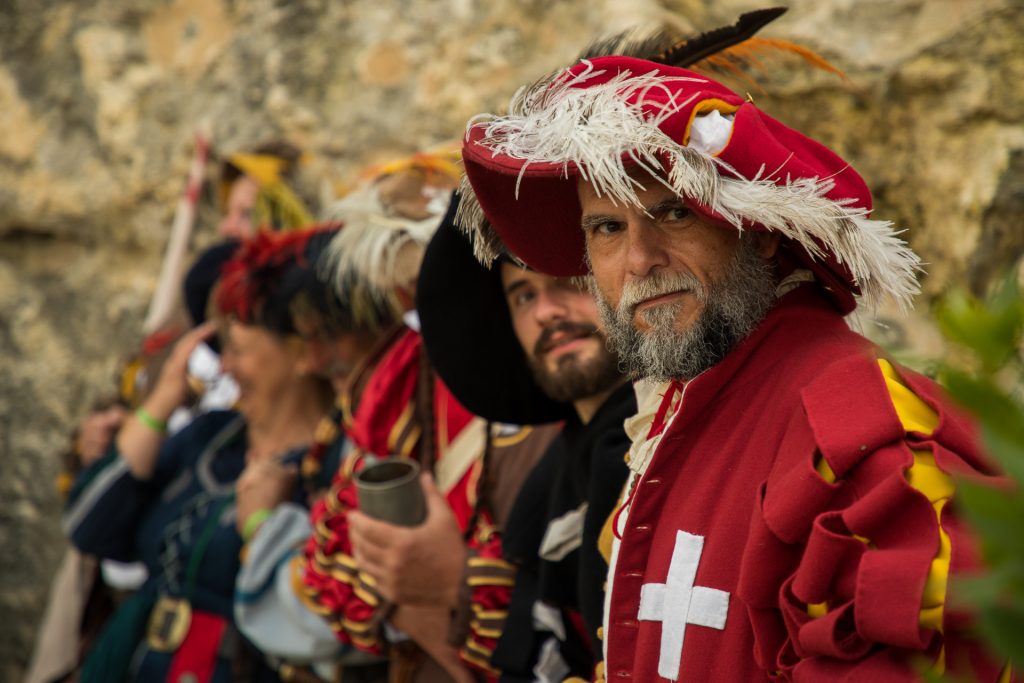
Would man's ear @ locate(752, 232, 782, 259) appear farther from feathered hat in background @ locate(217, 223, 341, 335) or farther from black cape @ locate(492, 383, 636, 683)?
feathered hat in background @ locate(217, 223, 341, 335)

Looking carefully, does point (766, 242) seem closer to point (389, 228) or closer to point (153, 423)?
point (389, 228)

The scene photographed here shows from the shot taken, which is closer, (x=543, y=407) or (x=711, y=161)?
(x=711, y=161)

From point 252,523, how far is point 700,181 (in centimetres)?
228

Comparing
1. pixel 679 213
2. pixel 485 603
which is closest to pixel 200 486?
pixel 485 603

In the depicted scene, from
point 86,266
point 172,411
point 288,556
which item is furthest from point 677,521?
point 86,266

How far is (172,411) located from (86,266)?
178cm

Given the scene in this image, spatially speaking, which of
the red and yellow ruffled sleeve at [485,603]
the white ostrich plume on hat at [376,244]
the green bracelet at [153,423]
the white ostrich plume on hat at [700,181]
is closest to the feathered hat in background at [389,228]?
the white ostrich plume on hat at [376,244]

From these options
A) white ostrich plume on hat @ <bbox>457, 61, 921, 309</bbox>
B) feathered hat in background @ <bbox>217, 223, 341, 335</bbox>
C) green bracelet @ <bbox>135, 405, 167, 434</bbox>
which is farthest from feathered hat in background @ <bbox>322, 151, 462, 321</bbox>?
white ostrich plume on hat @ <bbox>457, 61, 921, 309</bbox>

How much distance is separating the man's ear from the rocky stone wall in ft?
7.08

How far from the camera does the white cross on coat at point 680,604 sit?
5.74ft

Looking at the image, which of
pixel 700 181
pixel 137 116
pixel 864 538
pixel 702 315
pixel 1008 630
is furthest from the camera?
pixel 137 116

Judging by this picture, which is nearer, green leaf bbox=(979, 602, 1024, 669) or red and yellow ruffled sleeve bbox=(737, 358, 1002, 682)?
green leaf bbox=(979, 602, 1024, 669)

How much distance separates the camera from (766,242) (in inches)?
76.9

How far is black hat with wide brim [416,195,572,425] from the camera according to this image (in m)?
2.74
